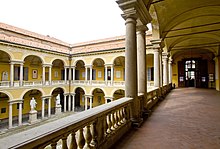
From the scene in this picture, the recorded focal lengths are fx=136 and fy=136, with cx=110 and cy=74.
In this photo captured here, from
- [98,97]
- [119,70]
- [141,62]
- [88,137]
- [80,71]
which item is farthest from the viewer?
[80,71]

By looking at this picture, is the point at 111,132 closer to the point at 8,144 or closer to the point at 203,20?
the point at 8,144

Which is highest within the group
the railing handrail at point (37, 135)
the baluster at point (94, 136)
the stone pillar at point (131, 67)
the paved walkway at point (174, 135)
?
the stone pillar at point (131, 67)

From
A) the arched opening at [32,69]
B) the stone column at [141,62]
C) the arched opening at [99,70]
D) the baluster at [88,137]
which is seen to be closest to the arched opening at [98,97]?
the arched opening at [99,70]

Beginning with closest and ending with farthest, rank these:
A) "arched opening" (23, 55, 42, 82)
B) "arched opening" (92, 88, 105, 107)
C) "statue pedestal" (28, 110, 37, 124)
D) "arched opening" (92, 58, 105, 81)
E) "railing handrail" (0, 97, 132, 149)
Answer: "railing handrail" (0, 97, 132, 149)
"statue pedestal" (28, 110, 37, 124)
"arched opening" (23, 55, 42, 82)
"arched opening" (92, 58, 105, 81)
"arched opening" (92, 88, 105, 107)

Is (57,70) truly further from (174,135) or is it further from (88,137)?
(88,137)

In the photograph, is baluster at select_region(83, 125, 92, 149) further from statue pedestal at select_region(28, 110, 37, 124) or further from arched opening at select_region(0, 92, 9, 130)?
arched opening at select_region(0, 92, 9, 130)

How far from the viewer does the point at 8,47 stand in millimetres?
14344

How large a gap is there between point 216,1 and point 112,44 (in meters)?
14.2

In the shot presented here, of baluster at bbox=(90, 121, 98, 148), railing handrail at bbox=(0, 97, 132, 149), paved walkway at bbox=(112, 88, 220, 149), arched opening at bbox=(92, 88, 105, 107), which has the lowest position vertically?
arched opening at bbox=(92, 88, 105, 107)

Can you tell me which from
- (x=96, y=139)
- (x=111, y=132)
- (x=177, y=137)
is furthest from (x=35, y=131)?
(x=177, y=137)

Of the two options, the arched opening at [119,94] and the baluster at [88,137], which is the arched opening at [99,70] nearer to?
the arched opening at [119,94]

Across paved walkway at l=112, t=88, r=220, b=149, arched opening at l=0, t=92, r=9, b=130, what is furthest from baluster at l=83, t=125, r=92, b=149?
arched opening at l=0, t=92, r=9, b=130

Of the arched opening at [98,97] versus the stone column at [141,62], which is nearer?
the stone column at [141,62]

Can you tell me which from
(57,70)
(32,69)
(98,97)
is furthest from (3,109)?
(98,97)
